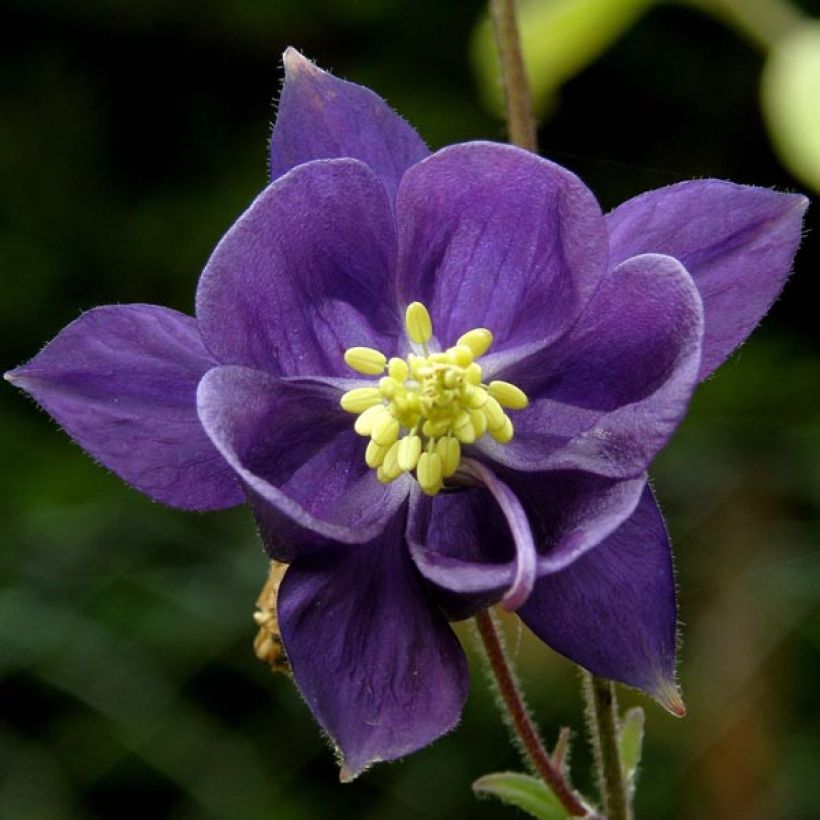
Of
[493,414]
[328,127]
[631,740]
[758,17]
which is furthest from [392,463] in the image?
[758,17]

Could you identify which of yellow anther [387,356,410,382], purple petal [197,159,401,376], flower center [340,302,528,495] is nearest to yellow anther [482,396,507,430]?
flower center [340,302,528,495]

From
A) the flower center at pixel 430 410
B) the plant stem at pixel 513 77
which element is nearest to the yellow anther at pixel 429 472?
the flower center at pixel 430 410

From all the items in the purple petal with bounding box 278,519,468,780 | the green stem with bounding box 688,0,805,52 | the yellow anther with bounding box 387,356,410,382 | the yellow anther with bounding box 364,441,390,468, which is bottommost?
the purple petal with bounding box 278,519,468,780

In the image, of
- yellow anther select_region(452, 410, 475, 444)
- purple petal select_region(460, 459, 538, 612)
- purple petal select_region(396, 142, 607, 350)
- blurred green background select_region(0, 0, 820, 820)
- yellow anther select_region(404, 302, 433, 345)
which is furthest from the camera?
blurred green background select_region(0, 0, 820, 820)

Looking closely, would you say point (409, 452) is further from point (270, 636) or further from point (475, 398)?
point (270, 636)

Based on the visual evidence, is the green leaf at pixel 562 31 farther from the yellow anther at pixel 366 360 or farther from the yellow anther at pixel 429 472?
the yellow anther at pixel 429 472

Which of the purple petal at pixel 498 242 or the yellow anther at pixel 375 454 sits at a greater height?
the purple petal at pixel 498 242

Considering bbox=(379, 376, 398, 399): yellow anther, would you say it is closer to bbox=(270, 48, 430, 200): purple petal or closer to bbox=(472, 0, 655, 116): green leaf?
bbox=(270, 48, 430, 200): purple petal
